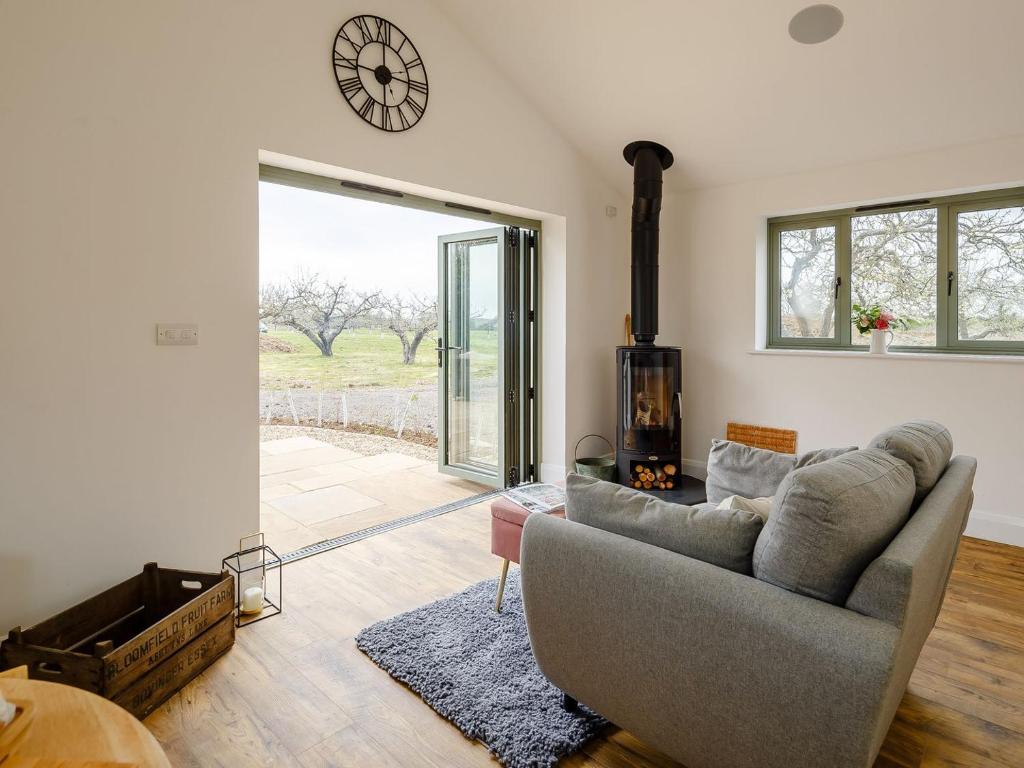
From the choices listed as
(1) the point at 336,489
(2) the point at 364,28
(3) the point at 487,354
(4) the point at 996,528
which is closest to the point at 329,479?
(1) the point at 336,489

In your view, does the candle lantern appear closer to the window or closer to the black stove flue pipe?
the black stove flue pipe

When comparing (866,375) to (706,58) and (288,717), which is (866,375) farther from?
(288,717)

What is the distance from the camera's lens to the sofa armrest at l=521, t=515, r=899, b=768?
46.1 inches

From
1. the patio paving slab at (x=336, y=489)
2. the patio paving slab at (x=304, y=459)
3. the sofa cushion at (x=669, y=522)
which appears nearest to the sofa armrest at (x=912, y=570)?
the sofa cushion at (x=669, y=522)

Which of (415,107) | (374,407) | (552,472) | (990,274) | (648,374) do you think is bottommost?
(552,472)

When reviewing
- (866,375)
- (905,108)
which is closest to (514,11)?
(905,108)

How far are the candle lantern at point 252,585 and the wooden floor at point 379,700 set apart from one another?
7 cm

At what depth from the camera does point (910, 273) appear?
3.86 m

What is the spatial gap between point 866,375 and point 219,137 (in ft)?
12.5

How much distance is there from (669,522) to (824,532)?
0.38m

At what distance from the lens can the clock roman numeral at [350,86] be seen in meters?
2.99

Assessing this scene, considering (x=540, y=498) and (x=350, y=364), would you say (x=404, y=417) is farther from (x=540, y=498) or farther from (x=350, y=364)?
(x=540, y=498)

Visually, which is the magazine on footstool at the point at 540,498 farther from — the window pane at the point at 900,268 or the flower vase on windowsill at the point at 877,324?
the window pane at the point at 900,268

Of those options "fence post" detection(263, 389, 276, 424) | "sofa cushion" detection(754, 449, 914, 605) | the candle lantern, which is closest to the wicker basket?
"sofa cushion" detection(754, 449, 914, 605)
